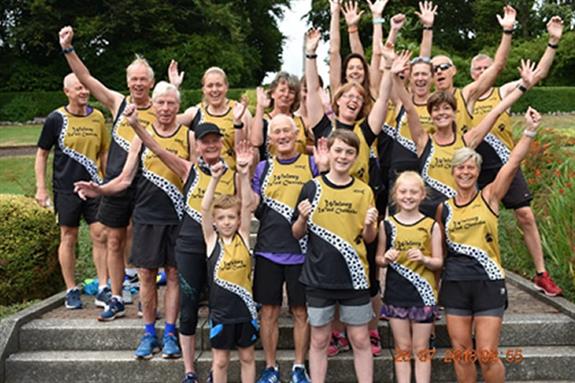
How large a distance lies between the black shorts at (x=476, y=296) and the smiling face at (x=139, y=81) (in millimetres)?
3003

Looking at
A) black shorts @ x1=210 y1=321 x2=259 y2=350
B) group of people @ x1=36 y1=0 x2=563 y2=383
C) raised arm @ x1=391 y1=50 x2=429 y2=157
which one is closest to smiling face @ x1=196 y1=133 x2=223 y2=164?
group of people @ x1=36 y1=0 x2=563 y2=383

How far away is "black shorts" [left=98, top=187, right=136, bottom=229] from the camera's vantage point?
539 cm

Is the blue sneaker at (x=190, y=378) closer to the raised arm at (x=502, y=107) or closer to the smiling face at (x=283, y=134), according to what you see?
the smiling face at (x=283, y=134)

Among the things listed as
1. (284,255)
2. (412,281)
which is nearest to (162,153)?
(284,255)

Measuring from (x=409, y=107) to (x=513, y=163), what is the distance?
904 mm

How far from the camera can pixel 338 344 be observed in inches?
196

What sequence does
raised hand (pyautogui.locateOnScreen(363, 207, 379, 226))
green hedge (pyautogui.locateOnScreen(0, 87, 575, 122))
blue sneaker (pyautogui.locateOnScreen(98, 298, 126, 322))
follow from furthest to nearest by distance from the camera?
green hedge (pyautogui.locateOnScreen(0, 87, 575, 122)) → blue sneaker (pyautogui.locateOnScreen(98, 298, 126, 322)) → raised hand (pyautogui.locateOnScreen(363, 207, 379, 226))

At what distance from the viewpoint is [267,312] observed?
458 cm

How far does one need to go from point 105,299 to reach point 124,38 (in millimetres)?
31112

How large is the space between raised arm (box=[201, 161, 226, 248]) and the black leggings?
17 centimetres

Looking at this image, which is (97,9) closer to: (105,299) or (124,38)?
(124,38)

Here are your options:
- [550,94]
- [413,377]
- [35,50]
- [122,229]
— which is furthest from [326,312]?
[35,50]

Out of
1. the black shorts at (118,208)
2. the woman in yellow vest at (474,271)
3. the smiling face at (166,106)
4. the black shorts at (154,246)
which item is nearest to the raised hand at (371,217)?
the woman in yellow vest at (474,271)

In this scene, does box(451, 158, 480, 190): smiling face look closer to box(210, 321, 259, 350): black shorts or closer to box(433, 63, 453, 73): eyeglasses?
box(433, 63, 453, 73): eyeglasses
